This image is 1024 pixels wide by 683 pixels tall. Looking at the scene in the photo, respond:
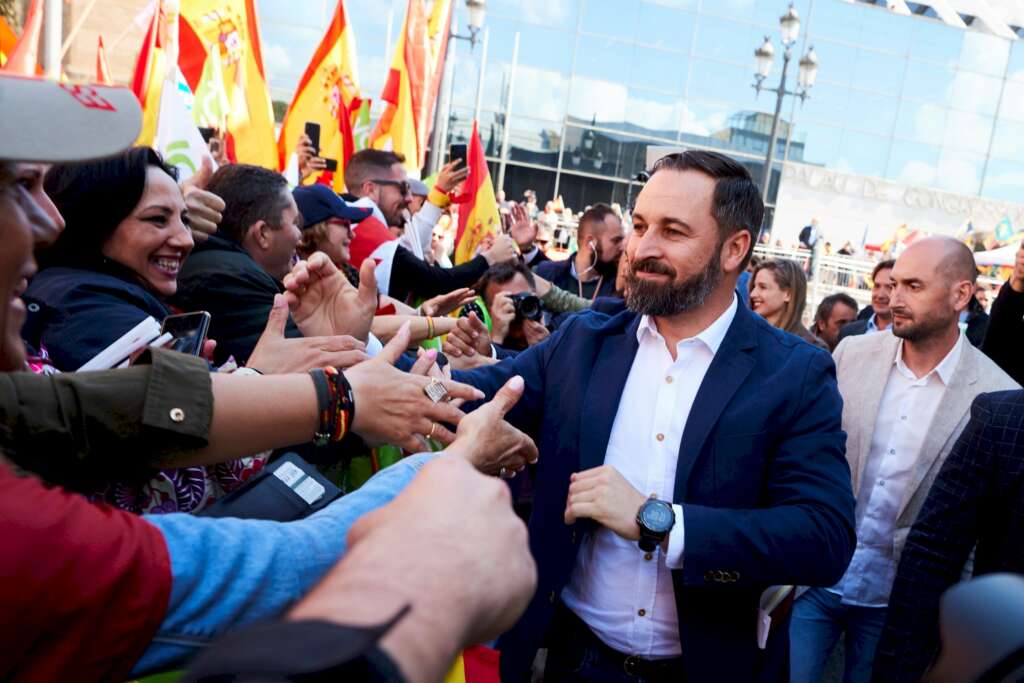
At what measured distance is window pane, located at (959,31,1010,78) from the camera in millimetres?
30828

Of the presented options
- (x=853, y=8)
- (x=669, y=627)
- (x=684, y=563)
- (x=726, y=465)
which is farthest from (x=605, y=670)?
(x=853, y=8)

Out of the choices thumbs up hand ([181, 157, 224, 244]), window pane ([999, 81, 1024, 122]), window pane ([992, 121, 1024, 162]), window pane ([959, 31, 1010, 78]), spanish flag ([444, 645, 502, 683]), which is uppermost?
window pane ([959, 31, 1010, 78])

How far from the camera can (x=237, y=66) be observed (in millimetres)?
7379

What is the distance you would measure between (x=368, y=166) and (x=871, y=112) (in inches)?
1143

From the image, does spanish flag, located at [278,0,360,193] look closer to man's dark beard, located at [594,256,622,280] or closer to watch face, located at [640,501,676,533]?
man's dark beard, located at [594,256,622,280]

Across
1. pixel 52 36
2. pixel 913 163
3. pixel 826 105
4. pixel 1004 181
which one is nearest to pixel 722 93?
pixel 826 105

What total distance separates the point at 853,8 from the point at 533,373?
3235 centimetres

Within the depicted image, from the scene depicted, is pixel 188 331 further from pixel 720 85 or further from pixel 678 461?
pixel 720 85

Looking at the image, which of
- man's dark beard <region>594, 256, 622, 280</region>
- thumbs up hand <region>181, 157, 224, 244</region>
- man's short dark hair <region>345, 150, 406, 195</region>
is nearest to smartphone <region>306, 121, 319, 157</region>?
man's short dark hair <region>345, 150, 406, 195</region>

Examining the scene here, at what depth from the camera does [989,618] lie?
700 mm

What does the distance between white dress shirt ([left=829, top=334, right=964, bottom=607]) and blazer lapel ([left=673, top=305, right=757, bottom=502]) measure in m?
1.51

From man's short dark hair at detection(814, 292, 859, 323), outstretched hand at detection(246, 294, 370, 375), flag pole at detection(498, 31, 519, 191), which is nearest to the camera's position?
outstretched hand at detection(246, 294, 370, 375)

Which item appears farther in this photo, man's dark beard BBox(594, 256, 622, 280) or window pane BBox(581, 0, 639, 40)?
window pane BBox(581, 0, 639, 40)

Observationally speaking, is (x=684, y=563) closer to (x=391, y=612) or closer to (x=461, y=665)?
(x=461, y=665)
